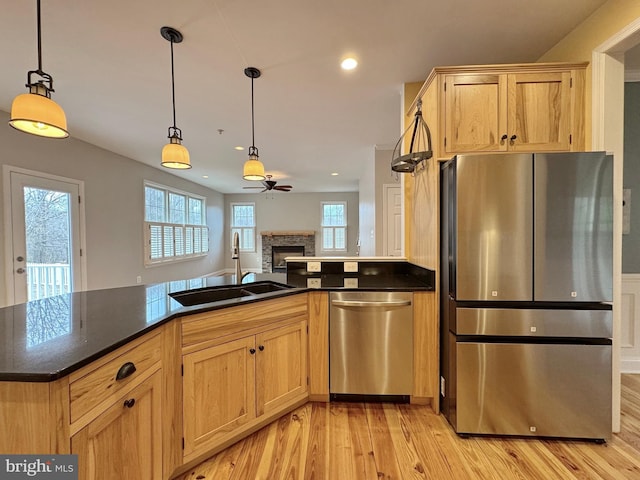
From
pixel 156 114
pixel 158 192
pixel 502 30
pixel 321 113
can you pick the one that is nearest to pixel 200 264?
pixel 158 192

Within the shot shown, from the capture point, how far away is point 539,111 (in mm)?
1883

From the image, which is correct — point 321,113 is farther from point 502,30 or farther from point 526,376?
point 526,376

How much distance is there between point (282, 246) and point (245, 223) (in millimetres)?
1531

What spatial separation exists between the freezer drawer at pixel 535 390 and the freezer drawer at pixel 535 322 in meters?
0.08

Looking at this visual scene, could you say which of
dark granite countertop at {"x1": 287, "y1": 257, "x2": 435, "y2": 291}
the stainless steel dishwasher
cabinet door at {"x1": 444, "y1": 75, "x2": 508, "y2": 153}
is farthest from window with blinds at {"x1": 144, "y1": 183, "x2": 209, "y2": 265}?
cabinet door at {"x1": 444, "y1": 75, "x2": 508, "y2": 153}

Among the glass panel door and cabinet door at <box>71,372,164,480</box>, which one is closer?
cabinet door at <box>71,372,164,480</box>

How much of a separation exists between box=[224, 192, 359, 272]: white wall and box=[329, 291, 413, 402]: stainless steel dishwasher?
273 inches

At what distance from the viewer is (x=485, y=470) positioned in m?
1.53

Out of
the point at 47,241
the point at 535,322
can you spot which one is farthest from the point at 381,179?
the point at 47,241

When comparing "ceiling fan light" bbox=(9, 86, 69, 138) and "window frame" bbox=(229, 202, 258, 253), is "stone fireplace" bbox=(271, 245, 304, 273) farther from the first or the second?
"ceiling fan light" bbox=(9, 86, 69, 138)

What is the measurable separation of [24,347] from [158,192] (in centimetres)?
593

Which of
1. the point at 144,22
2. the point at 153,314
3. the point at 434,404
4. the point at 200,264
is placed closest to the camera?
the point at 153,314

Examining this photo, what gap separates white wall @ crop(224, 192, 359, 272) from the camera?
29.7 ft

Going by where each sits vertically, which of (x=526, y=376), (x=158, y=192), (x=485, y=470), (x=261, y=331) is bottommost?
(x=485, y=470)
